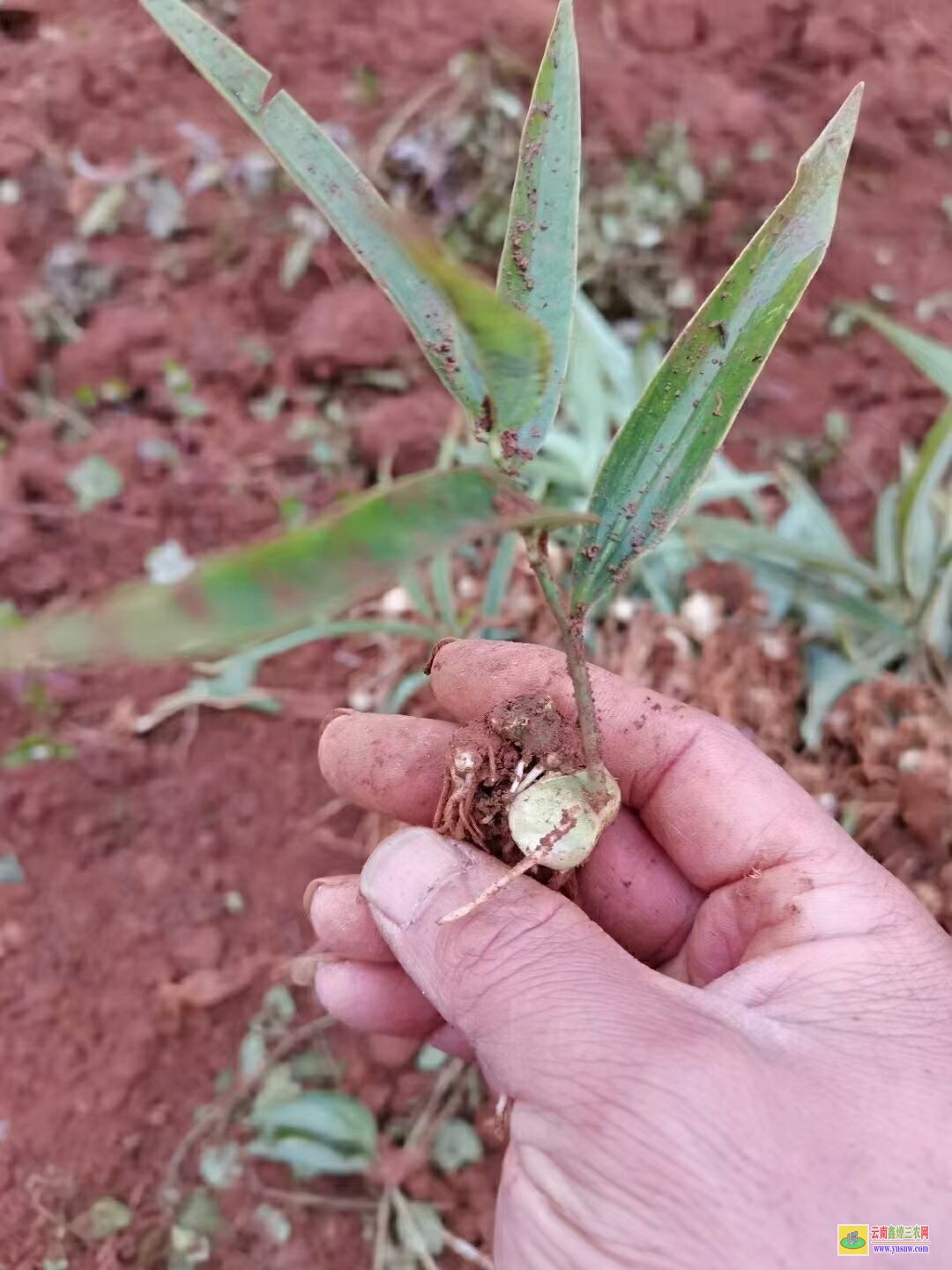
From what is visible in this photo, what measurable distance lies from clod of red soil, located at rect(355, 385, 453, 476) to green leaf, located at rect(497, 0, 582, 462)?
112 centimetres

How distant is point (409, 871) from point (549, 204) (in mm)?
585

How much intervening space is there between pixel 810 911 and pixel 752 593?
0.81 meters

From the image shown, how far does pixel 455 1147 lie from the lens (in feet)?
4.24

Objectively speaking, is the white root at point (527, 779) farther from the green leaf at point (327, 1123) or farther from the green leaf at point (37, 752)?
the green leaf at point (37, 752)

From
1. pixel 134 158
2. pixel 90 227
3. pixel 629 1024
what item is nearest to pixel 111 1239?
pixel 629 1024

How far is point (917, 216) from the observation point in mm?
2158

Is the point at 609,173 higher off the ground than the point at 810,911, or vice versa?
the point at 609,173

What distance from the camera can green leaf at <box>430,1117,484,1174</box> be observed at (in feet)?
4.21

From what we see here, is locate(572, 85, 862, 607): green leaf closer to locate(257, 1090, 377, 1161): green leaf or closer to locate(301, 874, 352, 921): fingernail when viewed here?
locate(301, 874, 352, 921): fingernail

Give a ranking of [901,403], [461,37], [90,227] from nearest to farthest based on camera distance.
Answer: [901,403] → [90,227] → [461,37]

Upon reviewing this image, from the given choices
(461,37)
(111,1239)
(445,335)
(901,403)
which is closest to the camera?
(445,335)

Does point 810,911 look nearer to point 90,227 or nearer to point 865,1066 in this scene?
point 865,1066

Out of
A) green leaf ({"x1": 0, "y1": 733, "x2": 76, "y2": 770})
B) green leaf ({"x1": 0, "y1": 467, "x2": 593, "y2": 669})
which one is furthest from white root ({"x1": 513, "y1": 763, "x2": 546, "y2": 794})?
green leaf ({"x1": 0, "y1": 733, "x2": 76, "y2": 770})

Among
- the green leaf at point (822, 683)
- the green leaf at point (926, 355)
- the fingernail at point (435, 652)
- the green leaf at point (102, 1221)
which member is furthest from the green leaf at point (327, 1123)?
the green leaf at point (926, 355)
